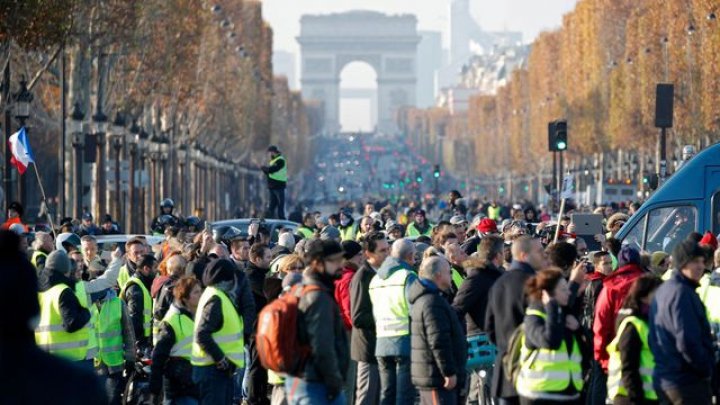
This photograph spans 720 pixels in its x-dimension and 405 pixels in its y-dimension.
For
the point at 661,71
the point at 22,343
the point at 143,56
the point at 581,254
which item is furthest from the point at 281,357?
the point at 661,71

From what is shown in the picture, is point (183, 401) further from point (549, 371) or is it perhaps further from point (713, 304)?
point (713, 304)

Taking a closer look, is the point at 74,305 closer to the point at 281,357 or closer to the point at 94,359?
the point at 94,359

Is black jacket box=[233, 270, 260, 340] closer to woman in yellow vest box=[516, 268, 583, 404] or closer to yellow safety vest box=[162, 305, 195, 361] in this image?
yellow safety vest box=[162, 305, 195, 361]

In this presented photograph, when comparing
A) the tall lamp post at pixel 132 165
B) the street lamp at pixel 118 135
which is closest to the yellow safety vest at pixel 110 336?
the street lamp at pixel 118 135

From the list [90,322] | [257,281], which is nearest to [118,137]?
[257,281]

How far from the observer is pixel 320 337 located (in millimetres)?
12211

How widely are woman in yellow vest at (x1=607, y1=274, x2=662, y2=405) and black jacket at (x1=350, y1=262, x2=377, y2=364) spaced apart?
3120mm

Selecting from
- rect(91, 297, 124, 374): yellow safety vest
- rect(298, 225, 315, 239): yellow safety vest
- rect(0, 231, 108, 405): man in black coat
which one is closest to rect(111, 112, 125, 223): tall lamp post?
rect(298, 225, 315, 239): yellow safety vest

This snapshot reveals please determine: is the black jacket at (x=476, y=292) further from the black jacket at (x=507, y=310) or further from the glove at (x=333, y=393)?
the glove at (x=333, y=393)

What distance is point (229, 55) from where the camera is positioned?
8700cm

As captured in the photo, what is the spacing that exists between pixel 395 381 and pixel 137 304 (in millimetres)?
3671

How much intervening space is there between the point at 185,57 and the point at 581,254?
44.7 meters

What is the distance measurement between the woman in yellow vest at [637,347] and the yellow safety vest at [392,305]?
95.3 inches

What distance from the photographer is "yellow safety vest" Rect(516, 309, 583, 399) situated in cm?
1255
